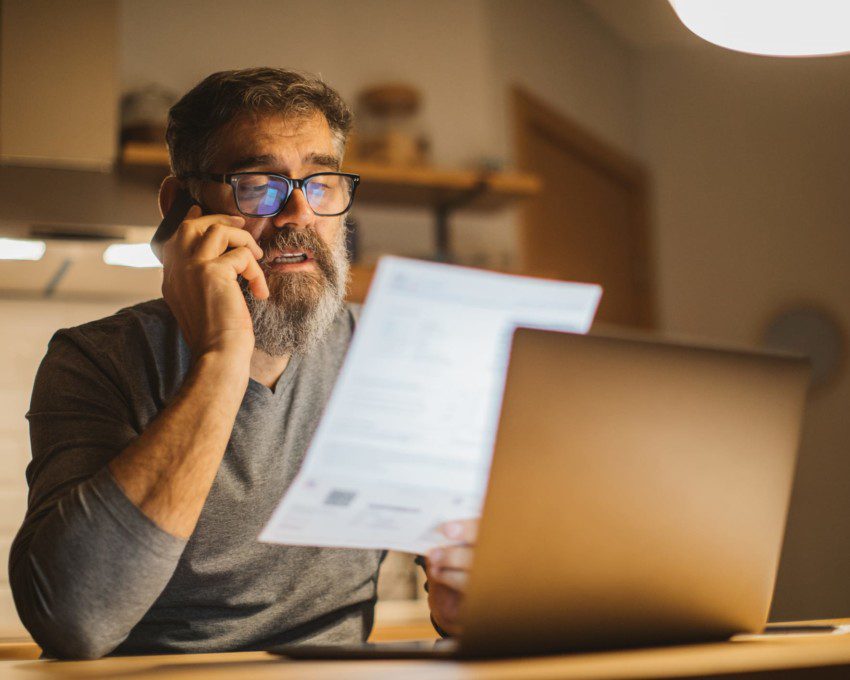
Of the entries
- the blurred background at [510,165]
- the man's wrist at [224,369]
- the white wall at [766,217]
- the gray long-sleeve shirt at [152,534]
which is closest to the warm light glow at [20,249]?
the blurred background at [510,165]

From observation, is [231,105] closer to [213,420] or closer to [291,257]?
[291,257]

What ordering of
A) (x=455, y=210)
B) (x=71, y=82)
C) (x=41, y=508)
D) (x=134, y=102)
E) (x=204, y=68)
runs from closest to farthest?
(x=41, y=508), (x=71, y=82), (x=134, y=102), (x=204, y=68), (x=455, y=210)

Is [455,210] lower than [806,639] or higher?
higher

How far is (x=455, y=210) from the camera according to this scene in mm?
2938

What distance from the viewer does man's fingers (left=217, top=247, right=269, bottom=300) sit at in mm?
1010

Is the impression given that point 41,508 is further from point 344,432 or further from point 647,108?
point 647,108

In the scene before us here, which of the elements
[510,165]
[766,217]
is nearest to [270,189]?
[510,165]

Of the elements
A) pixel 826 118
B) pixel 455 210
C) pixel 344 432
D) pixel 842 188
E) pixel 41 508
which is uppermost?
pixel 826 118

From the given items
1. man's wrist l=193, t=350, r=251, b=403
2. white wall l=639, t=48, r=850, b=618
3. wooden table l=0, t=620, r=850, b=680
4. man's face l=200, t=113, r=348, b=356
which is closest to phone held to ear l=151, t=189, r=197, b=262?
man's face l=200, t=113, r=348, b=356

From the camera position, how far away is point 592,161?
3613 mm

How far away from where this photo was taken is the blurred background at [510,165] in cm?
213

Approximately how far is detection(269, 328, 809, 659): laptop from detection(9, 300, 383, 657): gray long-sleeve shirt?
0.67ft

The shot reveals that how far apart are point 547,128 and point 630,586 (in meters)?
2.88

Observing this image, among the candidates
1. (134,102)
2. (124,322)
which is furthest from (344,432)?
(134,102)
